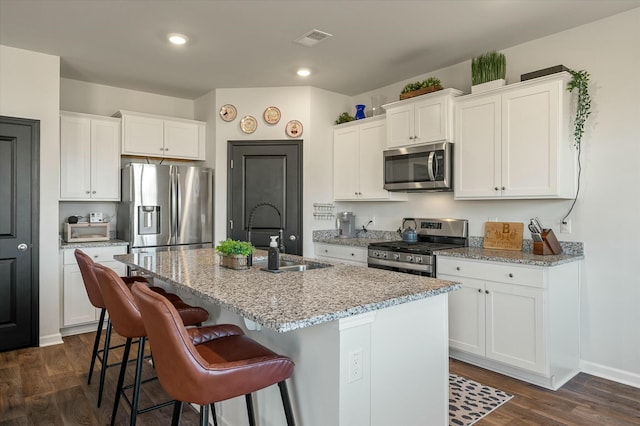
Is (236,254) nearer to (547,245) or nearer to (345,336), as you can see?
(345,336)

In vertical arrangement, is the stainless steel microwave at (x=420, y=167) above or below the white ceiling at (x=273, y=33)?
below

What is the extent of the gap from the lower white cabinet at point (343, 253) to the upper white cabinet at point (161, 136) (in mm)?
1886

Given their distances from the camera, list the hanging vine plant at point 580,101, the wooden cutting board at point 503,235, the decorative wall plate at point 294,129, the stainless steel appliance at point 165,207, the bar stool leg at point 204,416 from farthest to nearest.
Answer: the decorative wall plate at point 294,129 → the stainless steel appliance at point 165,207 → the wooden cutting board at point 503,235 → the hanging vine plant at point 580,101 → the bar stool leg at point 204,416

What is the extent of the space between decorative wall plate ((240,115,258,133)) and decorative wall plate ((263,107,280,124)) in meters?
→ 0.16

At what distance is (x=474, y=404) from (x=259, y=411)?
57.5 inches

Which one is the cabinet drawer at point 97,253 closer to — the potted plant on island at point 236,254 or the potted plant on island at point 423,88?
the potted plant on island at point 236,254

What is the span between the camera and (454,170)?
370 cm

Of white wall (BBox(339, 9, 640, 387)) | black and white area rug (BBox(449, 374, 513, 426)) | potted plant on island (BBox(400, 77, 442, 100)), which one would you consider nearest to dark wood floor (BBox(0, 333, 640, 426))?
black and white area rug (BBox(449, 374, 513, 426))

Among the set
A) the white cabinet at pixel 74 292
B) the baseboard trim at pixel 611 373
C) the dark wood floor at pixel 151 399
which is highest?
the white cabinet at pixel 74 292

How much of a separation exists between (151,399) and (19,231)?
2092mm

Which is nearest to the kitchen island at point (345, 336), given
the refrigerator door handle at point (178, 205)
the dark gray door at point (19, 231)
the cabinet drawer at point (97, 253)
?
the dark gray door at point (19, 231)

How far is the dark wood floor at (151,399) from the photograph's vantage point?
2.45m

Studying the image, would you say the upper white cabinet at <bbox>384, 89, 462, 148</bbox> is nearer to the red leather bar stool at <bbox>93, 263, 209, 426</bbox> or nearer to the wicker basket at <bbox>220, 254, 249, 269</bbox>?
the wicker basket at <bbox>220, 254, 249, 269</bbox>

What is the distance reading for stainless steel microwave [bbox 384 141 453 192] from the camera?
12.1ft
